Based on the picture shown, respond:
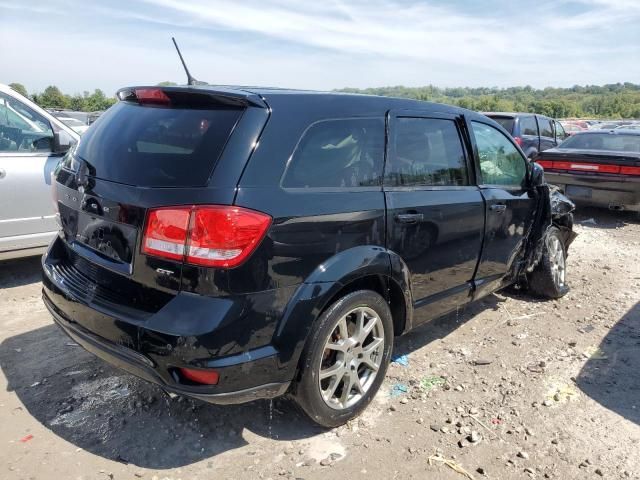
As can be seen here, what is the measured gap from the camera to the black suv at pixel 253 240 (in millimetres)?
2238

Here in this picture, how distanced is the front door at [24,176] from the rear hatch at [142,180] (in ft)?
7.28

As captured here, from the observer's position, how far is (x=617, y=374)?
12.0ft

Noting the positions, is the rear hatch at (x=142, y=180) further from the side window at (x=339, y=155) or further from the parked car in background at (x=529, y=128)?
the parked car in background at (x=529, y=128)

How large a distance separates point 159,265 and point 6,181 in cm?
318

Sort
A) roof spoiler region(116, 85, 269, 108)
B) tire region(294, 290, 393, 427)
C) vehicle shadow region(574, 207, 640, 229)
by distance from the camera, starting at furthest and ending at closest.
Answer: vehicle shadow region(574, 207, 640, 229) < tire region(294, 290, 393, 427) < roof spoiler region(116, 85, 269, 108)

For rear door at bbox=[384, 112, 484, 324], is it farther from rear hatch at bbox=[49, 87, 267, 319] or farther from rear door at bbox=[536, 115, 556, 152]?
rear door at bbox=[536, 115, 556, 152]

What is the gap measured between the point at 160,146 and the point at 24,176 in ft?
9.58

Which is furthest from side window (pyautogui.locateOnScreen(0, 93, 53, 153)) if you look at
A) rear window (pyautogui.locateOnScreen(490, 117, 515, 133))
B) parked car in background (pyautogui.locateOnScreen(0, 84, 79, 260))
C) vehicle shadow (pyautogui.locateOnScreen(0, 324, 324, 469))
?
rear window (pyautogui.locateOnScreen(490, 117, 515, 133))

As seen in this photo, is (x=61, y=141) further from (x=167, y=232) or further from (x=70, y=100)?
(x=70, y=100)

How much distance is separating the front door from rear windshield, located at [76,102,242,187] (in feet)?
7.59

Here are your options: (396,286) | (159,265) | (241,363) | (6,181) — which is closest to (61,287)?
(159,265)

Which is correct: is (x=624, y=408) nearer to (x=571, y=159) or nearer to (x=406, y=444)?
(x=406, y=444)

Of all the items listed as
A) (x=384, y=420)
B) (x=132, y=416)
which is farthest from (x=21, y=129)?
(x=384, y=420)

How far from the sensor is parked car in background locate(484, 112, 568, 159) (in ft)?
41.2
